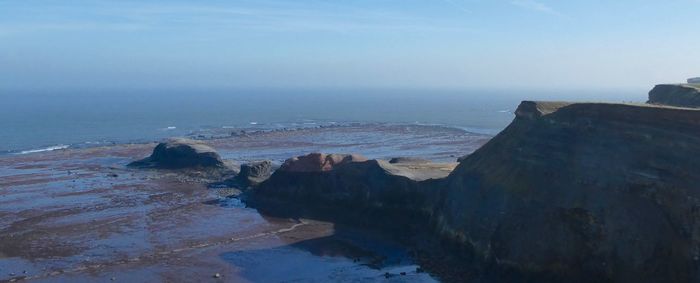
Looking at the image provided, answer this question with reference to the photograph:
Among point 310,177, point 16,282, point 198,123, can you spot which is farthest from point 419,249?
point 198,123

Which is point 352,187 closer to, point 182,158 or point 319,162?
point 319,162

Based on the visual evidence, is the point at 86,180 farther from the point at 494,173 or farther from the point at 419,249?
the point at 494,173

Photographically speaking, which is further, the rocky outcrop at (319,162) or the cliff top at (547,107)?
the rocky outcrop at (319,162)

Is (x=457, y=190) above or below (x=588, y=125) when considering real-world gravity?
below

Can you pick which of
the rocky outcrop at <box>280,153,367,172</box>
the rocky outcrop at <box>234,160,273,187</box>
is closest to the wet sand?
the rocky outcrop at <box>234,160,273,187</box>

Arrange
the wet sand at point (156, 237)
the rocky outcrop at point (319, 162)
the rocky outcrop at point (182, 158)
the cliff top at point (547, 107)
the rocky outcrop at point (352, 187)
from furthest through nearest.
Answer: the rocky outcrop at point (182, 158)
the rocky outcrop at point (319, 162)
the rocky outcrop at point (352, 187)
the wet sand at point (156, 237)
the cliff top at point (547, 107)

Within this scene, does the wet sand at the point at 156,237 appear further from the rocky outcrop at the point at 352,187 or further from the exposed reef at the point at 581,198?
the exposed reef at the point at 581,198

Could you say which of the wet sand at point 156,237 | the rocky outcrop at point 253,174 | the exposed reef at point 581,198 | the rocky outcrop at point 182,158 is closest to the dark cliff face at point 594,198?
the exposed reef at point 581,198
